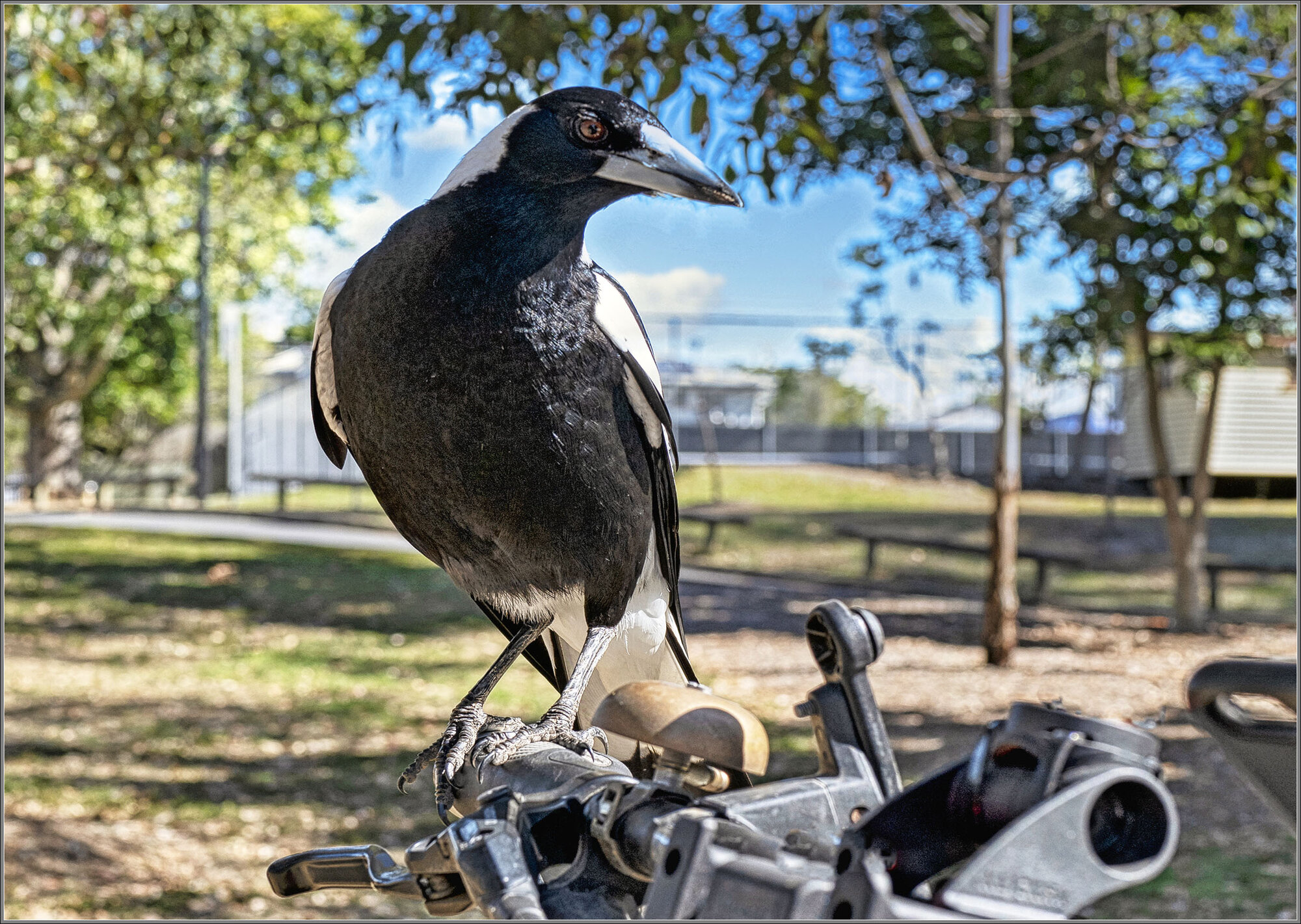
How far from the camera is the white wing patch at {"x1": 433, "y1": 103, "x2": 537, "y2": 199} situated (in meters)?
1.06

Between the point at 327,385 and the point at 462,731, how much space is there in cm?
40

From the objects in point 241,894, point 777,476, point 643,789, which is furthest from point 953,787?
point 777,476

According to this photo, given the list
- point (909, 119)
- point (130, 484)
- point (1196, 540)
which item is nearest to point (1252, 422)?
point (1196, 540)

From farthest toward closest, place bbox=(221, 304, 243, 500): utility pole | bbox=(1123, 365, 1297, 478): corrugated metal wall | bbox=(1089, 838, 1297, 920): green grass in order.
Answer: bbox=(221, 304, 243, 500): utility pole
bbox=(1123, 365, 1297, 478): corrugated metal wall
bbox=(1089, 838, 1297, 920): green grass

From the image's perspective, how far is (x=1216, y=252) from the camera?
6262 mm

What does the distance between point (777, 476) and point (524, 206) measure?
13706 millimetres

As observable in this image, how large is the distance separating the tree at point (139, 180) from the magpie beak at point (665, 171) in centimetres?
314

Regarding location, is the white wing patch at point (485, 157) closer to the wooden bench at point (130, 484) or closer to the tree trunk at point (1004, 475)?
the tree trunk at point (1004, 475)

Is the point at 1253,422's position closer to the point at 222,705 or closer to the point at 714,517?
the point at 714,517

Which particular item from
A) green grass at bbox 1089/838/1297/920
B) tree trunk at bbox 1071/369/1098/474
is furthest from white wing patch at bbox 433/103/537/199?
tree trunk at bbox 1071/369/1098/474

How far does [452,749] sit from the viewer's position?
1194 millimetres

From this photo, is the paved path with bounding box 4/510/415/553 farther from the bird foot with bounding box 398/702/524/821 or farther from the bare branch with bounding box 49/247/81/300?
the bird foot with bounding box 398/702/524/821

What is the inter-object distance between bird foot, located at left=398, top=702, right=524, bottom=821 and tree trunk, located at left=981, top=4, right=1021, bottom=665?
6125 mm

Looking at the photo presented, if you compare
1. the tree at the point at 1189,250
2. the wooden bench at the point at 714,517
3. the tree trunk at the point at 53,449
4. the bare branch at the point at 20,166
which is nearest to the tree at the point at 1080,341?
the tree at the point at 1189,250
